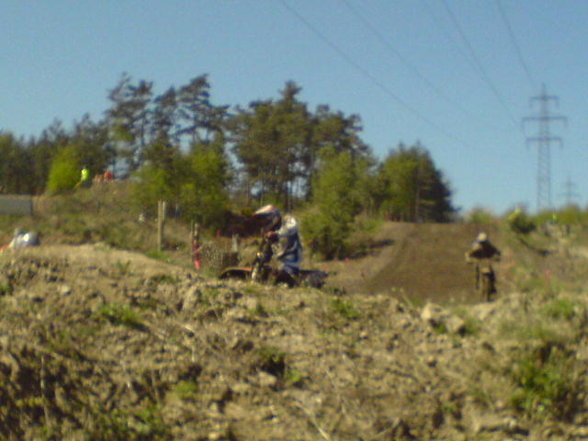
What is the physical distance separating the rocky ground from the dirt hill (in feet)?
0.04

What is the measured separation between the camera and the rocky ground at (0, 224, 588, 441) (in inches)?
228

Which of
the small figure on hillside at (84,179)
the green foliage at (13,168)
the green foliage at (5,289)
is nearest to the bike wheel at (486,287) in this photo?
the small figure on hillside at (84,179)

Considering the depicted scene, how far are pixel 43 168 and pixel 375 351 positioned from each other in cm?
1289

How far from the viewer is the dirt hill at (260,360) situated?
579 centimetres

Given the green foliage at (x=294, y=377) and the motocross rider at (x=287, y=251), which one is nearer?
the green foliage at (x=294, y=377)

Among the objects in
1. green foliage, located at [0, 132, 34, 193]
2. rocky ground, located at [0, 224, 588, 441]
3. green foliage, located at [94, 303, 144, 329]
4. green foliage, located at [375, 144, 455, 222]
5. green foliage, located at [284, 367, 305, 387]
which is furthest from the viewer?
green foliage, located at [375, 144, 455, 222]

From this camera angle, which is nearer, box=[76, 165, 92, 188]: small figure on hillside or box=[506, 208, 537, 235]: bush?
box=[76, 165, 92, 188]: small figure on hillside

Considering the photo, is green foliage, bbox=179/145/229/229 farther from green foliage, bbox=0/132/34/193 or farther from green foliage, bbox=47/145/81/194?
green foliage, bbox=0/132/34/193

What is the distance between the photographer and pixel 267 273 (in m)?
9.59

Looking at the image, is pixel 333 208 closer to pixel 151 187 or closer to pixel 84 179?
pixel 151 187

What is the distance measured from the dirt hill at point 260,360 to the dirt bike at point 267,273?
1.07m

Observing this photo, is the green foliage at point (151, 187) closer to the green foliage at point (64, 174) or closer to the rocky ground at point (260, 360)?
the green foliage at point (64, 174)

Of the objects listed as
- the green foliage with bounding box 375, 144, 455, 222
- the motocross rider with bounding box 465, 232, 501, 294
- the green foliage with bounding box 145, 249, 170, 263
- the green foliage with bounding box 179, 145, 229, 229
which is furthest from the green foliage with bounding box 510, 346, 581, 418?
the green foliage with bounding box 375, 144, 455, 222

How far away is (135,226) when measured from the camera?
1374cm
